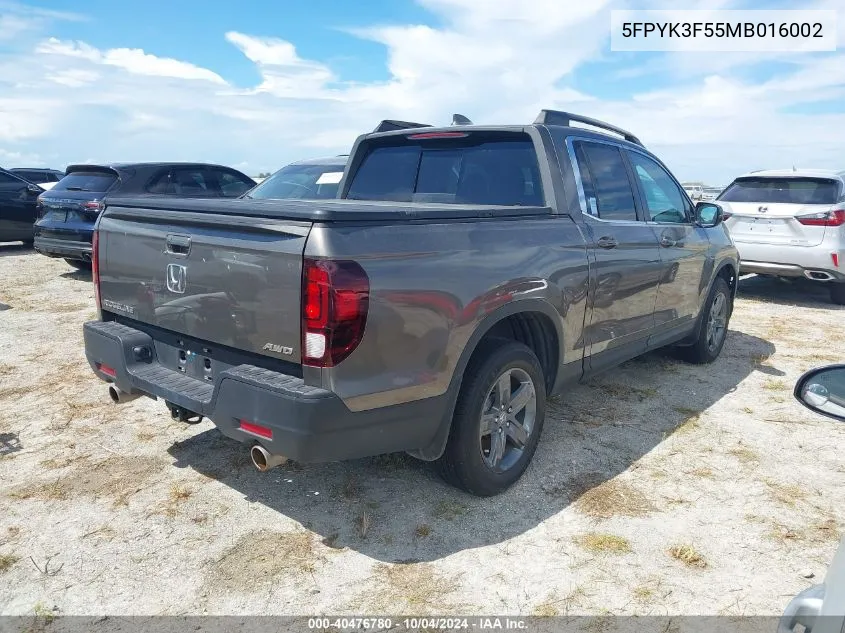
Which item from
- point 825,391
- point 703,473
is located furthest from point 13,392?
point 825,391

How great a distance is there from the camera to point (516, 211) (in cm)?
338

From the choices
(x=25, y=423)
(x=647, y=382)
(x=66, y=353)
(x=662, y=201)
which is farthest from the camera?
(x=66, y=353)

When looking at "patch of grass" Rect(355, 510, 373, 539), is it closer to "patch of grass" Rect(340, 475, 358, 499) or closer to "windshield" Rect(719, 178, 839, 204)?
"patch of grass" Rect(340, 475, 358, 499)

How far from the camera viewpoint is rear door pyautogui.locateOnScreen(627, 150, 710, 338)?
4699 mm

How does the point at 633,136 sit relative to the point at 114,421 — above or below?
above

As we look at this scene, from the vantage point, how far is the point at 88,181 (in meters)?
9.17

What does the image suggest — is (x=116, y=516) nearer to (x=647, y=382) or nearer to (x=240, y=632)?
(x=240, y=632)

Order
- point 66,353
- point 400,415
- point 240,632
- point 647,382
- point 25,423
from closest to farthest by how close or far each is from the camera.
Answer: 1. point 240,632
2. point 400,415
3. point 25,423
4. point 647,382
5. point 66,353

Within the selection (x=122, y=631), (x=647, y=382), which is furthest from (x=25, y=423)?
(x=647, y=382)

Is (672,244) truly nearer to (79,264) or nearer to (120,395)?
(120,395)

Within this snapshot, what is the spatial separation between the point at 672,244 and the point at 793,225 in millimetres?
4673

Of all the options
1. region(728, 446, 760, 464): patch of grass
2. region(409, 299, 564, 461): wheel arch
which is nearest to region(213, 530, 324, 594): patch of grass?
region(409, 299, 564, 461): wheel arch

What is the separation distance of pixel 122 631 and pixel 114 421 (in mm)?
2161

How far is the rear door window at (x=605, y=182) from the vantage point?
13.2 feet
